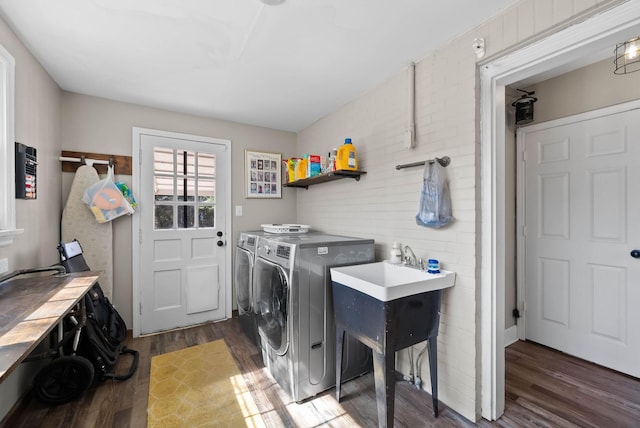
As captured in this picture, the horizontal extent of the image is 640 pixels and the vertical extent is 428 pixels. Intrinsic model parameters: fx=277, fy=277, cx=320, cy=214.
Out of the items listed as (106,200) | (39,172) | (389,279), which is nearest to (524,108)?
(389,279)

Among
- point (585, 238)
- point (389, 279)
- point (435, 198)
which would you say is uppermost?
point (435, 198)

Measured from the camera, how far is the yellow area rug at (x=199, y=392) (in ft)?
5.42

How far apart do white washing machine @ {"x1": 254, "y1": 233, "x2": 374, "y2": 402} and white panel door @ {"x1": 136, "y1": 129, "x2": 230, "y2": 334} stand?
1.21m

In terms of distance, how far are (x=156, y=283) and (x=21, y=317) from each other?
1.76 m

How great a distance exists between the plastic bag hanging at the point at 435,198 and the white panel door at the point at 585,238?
1464 mm

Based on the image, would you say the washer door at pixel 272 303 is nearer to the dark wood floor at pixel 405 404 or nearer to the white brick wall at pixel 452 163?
the dark wood floor at pixel 405 404

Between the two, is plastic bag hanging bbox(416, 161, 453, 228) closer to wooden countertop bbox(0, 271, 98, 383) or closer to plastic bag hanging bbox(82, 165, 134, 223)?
wooden countertop bbox(0, 271, 98, 383)

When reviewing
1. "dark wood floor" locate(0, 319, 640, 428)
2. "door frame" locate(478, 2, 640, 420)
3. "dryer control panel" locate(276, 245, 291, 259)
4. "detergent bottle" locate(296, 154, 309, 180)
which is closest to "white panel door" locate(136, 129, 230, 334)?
"dark wood floor" locate(0, 319, 640, 428)

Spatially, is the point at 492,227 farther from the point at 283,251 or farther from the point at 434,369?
the point at 283,251

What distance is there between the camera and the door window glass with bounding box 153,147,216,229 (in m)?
2.85

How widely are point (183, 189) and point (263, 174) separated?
911 mm

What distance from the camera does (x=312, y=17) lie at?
1.55m

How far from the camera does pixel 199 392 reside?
1.91 metres

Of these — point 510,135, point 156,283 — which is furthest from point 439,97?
point 156,283
